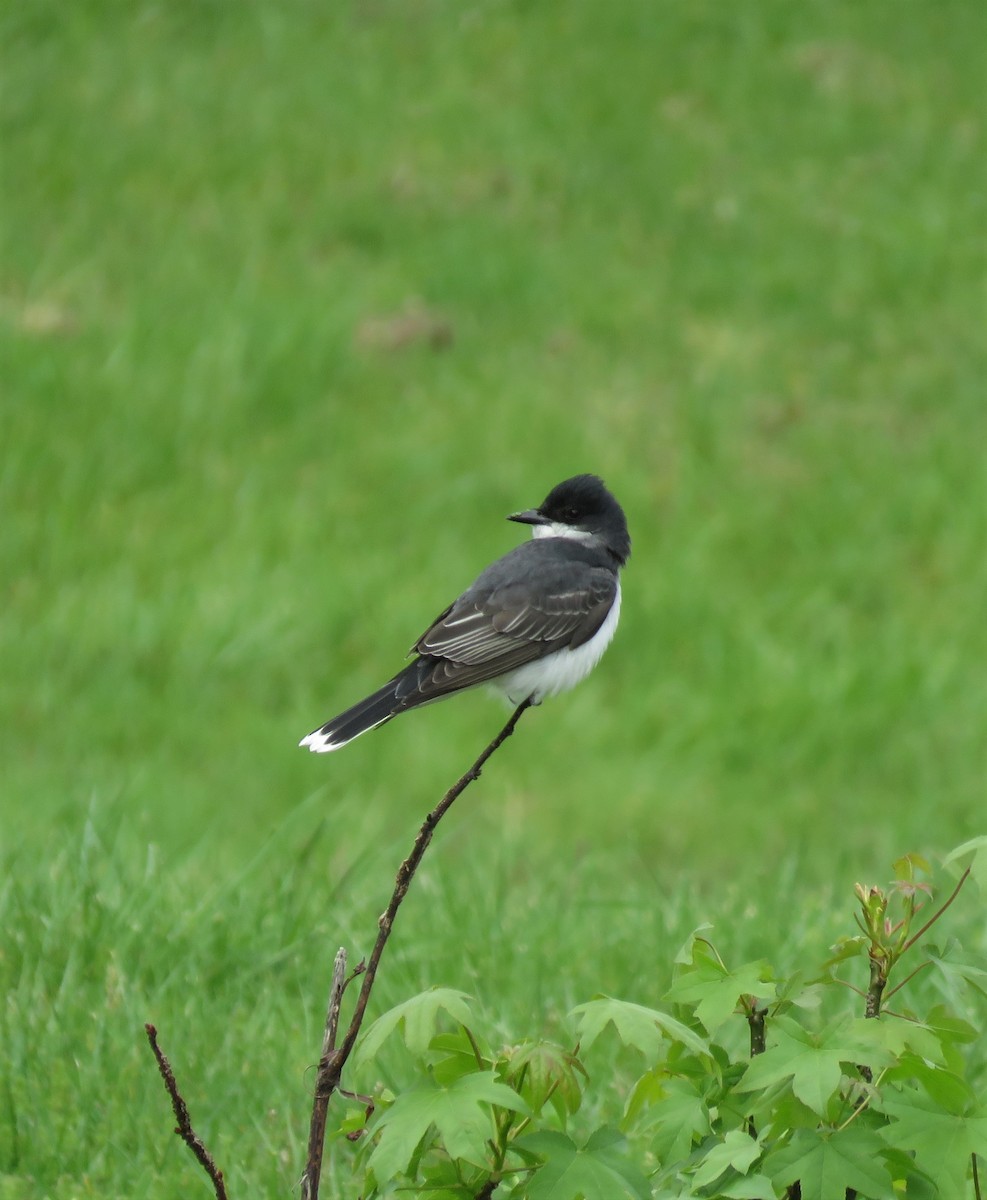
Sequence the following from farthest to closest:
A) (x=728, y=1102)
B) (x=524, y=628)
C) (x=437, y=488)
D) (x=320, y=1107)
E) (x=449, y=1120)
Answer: (x=437, y=488) → (x=524, y=628) → (x=728, y=1102) → (x=320, y=1107) → (x=449, y=1120)

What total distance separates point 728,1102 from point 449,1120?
574mm

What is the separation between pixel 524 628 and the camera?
442 cm

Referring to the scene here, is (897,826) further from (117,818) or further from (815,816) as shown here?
(117,818)

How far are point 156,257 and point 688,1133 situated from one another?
10.5 metres

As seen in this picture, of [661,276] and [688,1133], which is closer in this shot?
[688,1133]

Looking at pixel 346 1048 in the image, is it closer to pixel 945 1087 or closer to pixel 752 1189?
pixel 752 1189

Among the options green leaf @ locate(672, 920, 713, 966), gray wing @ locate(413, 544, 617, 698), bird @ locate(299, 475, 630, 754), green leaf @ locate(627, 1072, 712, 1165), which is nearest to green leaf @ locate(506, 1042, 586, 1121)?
green leaf @ locate(627, 1072, 712, 1165)

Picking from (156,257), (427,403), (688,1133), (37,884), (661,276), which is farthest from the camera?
(661,276)

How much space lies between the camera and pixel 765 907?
5766 millimetres

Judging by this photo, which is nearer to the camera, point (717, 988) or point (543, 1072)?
point (543, 1072)

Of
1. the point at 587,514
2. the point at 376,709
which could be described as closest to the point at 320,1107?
the point at 376,709

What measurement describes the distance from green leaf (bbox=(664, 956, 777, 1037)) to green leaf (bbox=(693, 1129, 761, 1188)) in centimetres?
18

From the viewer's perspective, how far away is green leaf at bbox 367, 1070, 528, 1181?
2391 millimetres

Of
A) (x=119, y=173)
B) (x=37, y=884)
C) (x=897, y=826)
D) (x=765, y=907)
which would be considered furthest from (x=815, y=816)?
(x=119, y=173)
